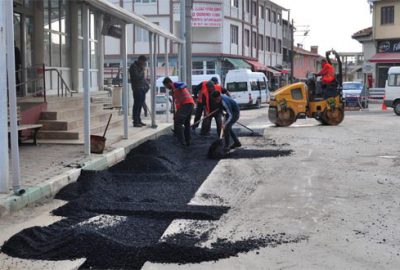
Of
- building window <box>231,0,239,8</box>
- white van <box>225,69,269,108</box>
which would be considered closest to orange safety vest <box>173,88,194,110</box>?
white van <box>225,69,269,108</box>

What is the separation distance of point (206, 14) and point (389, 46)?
15.4m

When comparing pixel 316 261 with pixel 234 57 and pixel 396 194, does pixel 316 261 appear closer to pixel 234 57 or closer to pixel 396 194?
pixel 396 194

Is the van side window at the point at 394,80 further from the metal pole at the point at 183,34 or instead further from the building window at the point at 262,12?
the building window at the point at 262,12

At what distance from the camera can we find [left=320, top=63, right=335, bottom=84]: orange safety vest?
1987cm

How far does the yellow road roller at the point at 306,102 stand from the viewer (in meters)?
20.3

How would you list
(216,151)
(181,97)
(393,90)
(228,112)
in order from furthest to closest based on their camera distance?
(393,90) < (181,97) < (228,112) < (216,151)

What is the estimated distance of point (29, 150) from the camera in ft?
35.8

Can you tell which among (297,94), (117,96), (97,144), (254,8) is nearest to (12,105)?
(97,144)

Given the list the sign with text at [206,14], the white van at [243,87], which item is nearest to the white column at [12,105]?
the white van at [243,87]

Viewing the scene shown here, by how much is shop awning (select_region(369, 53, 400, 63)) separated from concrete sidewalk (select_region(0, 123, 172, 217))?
3729 cm

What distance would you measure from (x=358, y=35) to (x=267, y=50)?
50.1 ft

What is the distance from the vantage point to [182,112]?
13984mm

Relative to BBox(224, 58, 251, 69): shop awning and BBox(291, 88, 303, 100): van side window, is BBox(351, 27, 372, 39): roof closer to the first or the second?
BBox(224, 58, 251, 69): shop awning

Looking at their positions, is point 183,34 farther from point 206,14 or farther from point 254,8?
point 254,8
